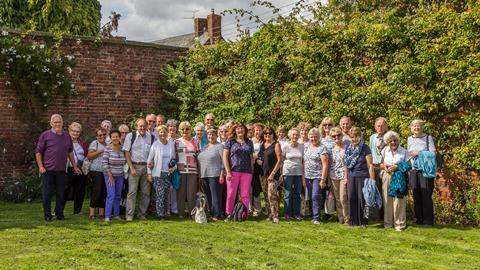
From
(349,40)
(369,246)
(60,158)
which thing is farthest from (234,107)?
(369,246)

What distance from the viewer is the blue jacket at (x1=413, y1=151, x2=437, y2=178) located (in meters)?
8.72

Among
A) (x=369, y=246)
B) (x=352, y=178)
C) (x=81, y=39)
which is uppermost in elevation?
(x=81, y=39)

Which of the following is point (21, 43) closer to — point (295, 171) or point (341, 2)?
point (295, 171)

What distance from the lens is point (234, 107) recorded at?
13.3m

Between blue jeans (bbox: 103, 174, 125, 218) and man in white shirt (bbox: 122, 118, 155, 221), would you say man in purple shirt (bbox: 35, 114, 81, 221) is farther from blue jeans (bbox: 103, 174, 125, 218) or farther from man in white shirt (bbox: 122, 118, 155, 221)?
man in white shirt (bbox: 122, 118, 155, 221)

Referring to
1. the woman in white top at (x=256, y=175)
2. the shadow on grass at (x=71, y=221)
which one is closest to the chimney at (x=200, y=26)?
the shadow on grass at (x=71, y=221)

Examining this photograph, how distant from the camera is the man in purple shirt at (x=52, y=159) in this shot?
353 inches

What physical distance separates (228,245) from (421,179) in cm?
328

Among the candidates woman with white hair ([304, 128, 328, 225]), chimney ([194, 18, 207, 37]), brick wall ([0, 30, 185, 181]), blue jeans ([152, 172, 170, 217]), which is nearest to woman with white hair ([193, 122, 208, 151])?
blue jeans ([152, 172, 170, 217])

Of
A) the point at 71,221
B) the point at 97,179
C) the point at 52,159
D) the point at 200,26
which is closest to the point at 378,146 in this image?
the point at 97,179

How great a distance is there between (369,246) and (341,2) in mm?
13777

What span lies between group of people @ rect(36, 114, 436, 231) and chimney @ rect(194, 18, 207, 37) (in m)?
22.4

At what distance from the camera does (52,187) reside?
9.12m

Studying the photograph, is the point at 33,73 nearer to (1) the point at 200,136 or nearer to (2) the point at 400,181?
(1) the point at 200,136
